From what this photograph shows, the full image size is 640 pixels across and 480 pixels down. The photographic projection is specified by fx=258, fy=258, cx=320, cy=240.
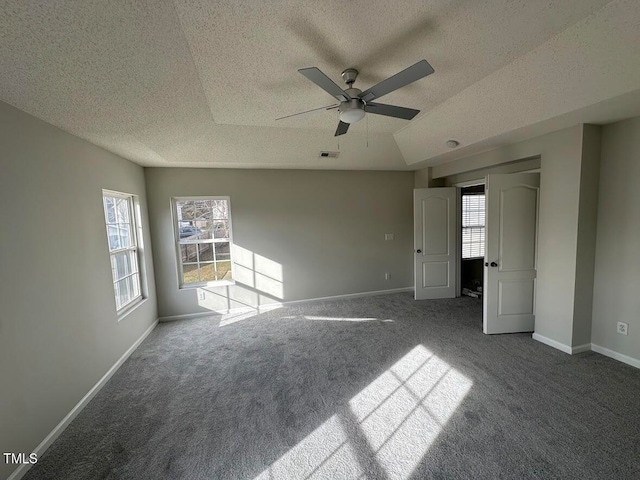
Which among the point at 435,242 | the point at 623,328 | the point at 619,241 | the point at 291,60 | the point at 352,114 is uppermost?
Answer: the point at 291,60

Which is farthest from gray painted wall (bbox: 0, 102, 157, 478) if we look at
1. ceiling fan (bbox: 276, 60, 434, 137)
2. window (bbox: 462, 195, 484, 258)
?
window (bbox: 462, 195, 484, 258)

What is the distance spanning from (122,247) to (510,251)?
475 centimetres

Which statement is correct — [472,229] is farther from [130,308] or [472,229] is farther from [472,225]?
[130,308]

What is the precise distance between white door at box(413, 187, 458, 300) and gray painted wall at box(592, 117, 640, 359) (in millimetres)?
2012

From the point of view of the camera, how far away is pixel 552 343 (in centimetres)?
283

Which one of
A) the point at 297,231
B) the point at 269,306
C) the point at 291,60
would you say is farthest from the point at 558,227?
the point at 269,306

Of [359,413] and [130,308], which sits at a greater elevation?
[130,308]

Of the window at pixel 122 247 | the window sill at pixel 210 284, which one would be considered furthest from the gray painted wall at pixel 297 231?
the window at pixel 122 247

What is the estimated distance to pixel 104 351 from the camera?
250cm

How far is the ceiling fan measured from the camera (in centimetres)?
152

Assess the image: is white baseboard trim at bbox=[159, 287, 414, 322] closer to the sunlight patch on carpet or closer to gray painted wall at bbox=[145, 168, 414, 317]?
gray painted wall at bbox=[145, 168, 414, 317]

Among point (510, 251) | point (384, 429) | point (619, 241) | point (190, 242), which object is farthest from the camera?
point (190, 242)

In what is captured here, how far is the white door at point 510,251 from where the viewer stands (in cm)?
304

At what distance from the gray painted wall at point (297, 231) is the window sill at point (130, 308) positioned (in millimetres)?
490
